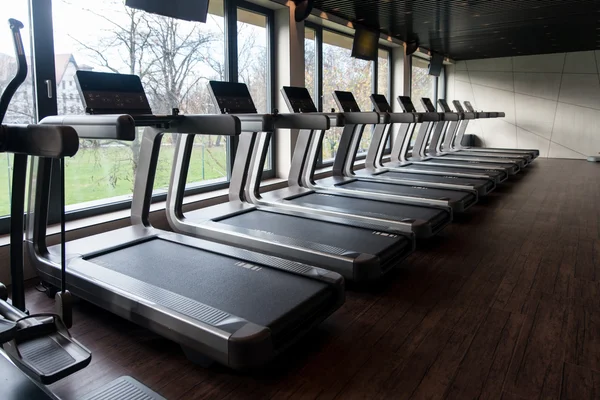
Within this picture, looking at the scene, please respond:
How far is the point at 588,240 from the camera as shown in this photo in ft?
13.1

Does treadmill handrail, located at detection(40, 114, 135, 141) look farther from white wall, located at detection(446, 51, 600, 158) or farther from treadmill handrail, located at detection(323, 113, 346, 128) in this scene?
white wall, located at detection(446, 51, 600, 158)

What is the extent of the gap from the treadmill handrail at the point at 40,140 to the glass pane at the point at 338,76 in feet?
18.1

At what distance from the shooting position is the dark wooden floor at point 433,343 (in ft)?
6.23

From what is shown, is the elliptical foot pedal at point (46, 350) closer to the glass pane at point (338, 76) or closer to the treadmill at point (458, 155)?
the glass pane at point (338, 76)

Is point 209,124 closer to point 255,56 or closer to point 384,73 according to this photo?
point 255,56

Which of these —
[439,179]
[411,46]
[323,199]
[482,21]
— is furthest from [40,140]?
[411,46]

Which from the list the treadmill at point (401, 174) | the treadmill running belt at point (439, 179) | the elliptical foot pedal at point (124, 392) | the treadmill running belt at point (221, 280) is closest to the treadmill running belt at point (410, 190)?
the treadmill at point (401, 174)

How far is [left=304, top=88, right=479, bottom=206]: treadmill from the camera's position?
15.8 ft

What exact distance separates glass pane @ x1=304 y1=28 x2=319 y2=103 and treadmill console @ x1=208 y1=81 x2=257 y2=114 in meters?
2.78

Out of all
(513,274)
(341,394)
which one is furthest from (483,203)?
(341,394)

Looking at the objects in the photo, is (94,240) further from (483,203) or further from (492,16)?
(492,16)

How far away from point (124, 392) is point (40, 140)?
3.28ft

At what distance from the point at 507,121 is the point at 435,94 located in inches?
76.5

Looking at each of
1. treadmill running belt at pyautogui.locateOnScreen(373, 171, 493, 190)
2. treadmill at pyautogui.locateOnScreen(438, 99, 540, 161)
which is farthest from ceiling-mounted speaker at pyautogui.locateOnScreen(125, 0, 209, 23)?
treadmill at pyautogui.locateOnScreen(438, 99, 540, 161)
